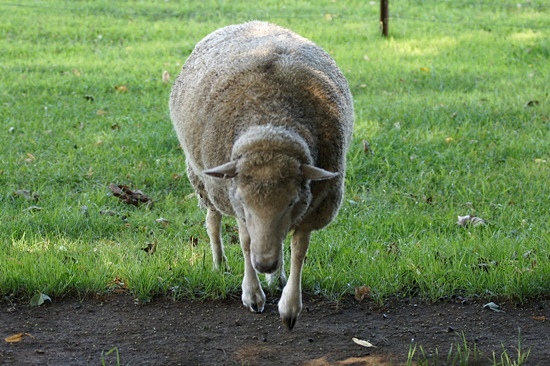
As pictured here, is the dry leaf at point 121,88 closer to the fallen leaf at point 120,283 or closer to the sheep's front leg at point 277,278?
the fallen leaf at point 120,283

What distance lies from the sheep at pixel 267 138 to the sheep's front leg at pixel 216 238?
234 mm

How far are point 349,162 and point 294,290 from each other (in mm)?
3158

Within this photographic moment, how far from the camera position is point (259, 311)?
5.40 meters

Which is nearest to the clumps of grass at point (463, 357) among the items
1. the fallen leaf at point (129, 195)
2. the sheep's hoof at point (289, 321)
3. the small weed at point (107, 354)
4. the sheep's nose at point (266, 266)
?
the sheep's hoof at point (289, 321)

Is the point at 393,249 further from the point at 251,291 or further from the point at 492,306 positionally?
the point at 251,291

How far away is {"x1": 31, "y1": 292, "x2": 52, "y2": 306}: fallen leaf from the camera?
548 cm

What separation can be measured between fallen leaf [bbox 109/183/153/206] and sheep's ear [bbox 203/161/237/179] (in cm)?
295

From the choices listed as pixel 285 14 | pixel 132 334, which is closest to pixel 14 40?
pixel 285 14

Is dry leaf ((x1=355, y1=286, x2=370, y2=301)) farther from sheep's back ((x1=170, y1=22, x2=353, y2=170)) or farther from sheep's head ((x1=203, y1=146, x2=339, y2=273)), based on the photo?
sheep's head ((x1=203, y1=146, x2=339, y2=273))

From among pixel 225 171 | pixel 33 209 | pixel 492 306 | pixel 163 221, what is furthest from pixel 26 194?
pixel 492 306

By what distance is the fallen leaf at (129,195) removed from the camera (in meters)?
7.26

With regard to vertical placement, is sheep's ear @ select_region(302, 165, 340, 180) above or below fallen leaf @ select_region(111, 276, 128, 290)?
above

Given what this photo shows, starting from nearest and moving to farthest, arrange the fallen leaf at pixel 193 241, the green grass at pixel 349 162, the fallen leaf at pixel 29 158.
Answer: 1. the green grass at pixel 349 162
2. the fallen leaf at pixel 193 241
3. the fallen leaf at pixel 29 158

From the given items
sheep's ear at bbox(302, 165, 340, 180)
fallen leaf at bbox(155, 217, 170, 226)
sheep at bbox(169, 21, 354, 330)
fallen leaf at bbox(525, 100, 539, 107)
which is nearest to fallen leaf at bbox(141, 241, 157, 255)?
fallen leaf at bbox(155, 217, 170, 226)
